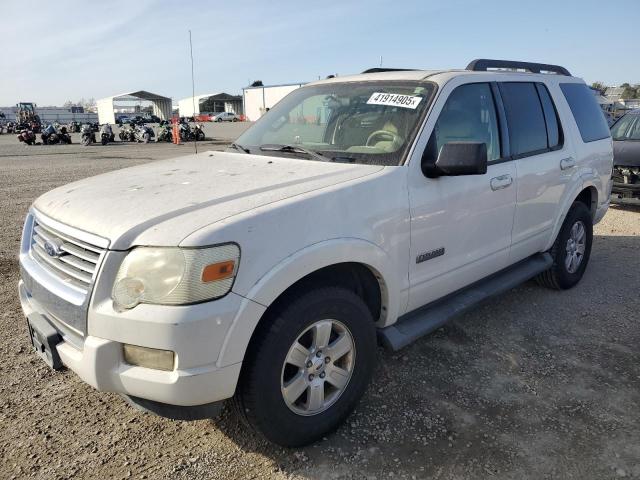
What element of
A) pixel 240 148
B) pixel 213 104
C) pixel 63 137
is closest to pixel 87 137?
pixel 63 137

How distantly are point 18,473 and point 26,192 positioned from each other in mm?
9180

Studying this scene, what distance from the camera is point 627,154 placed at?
26.1ft

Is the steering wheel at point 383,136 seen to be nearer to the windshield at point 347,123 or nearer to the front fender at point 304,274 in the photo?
the windshield at point 347,123

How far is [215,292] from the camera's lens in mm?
2002

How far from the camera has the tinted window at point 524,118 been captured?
369 centimetres

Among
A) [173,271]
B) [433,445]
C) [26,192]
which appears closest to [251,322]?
[173,271]

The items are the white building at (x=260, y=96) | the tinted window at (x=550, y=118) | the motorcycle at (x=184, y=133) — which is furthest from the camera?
the white building at (x=260, y=96)

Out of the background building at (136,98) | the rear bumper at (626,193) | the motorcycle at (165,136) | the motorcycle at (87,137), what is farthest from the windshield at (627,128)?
the background building at (136,98)

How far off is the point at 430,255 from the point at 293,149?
3.64ft

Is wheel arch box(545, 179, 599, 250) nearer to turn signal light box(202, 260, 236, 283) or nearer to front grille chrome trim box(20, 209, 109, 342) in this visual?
turn signal light box(202, 260, 236, 283)

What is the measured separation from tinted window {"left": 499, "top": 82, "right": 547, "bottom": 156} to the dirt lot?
1.43 m

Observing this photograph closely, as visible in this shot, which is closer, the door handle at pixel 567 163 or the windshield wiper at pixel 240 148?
the windshield wiper at pixel 240 148

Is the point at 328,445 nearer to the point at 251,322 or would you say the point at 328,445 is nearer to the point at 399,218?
the point at 251,322

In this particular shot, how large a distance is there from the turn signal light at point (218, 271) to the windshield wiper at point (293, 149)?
1.20 m
